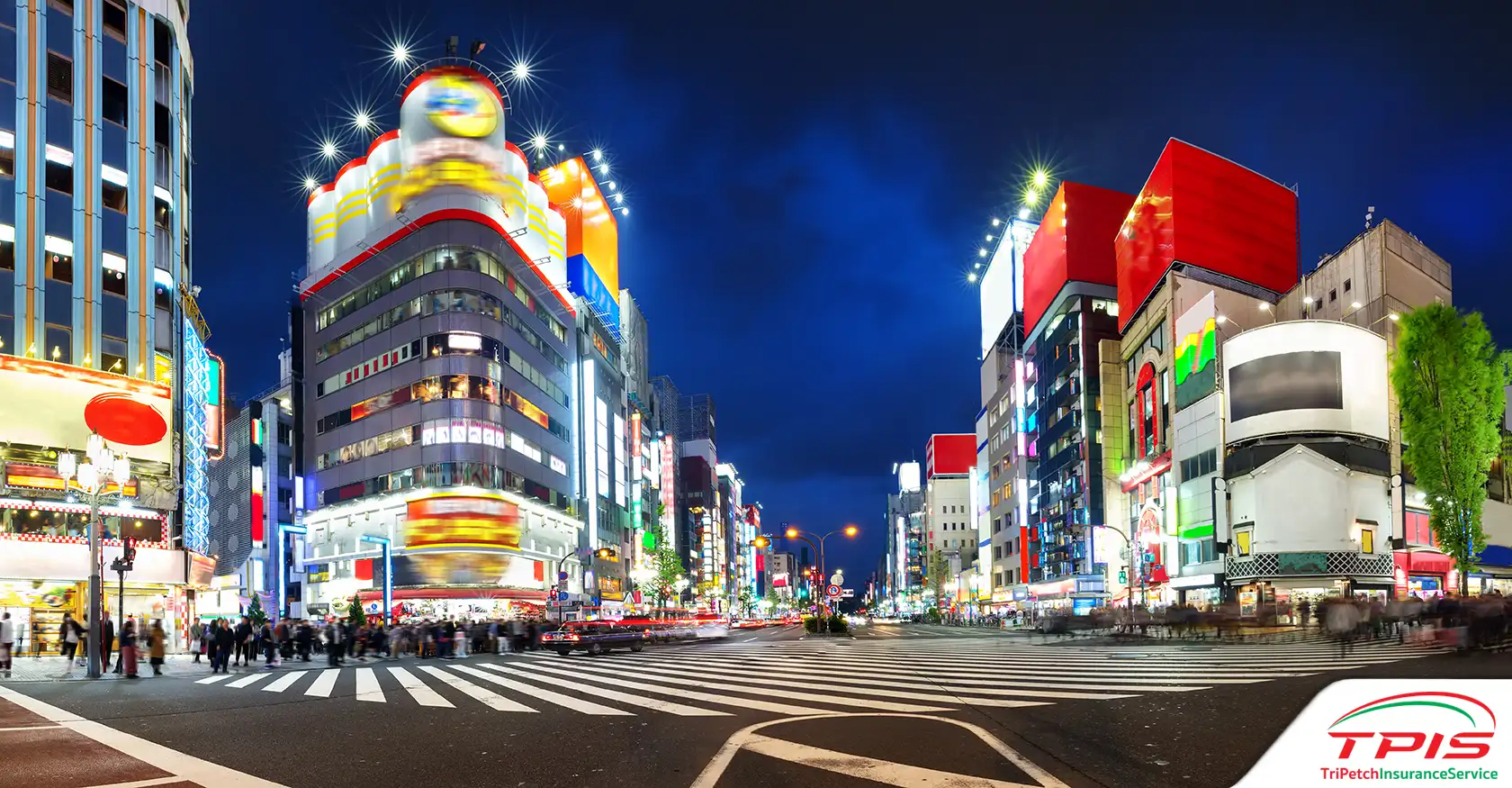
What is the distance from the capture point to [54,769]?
9.21 m

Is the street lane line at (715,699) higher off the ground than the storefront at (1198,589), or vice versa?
the street lane line at (715,699)

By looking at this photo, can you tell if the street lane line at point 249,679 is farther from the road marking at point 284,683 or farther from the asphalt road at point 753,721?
the road marking at point 284,683

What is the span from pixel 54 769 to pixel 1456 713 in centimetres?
1035

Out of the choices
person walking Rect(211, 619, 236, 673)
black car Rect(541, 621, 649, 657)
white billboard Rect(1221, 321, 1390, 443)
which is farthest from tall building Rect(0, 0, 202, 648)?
white billboard Rect(1221, 321, 1390, 443)

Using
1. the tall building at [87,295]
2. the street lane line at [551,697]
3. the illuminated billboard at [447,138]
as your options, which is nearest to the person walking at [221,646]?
the street lane line at [551,697]

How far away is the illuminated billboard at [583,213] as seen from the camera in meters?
115

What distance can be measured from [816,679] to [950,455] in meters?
170

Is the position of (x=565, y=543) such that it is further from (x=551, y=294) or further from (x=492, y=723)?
(x=492, y=723)

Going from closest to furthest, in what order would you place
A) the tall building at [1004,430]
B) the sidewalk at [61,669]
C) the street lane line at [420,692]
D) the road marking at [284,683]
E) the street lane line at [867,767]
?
the street lane line at [867,767] < the street lane line at [420,692] < the road marking at [284,683] < the sidewalk at [61,669] < the tall building at [1004,430]

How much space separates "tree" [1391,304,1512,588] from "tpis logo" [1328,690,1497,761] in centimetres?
4261

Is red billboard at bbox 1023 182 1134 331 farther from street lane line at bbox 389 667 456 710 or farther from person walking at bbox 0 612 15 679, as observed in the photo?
person walking at bbox 0 612 15 679

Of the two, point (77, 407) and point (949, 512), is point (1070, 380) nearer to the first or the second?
point (77, 407)

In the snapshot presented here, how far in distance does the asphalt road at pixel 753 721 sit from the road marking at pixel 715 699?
0.19 ft

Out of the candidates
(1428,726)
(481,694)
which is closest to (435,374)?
(481,694)
